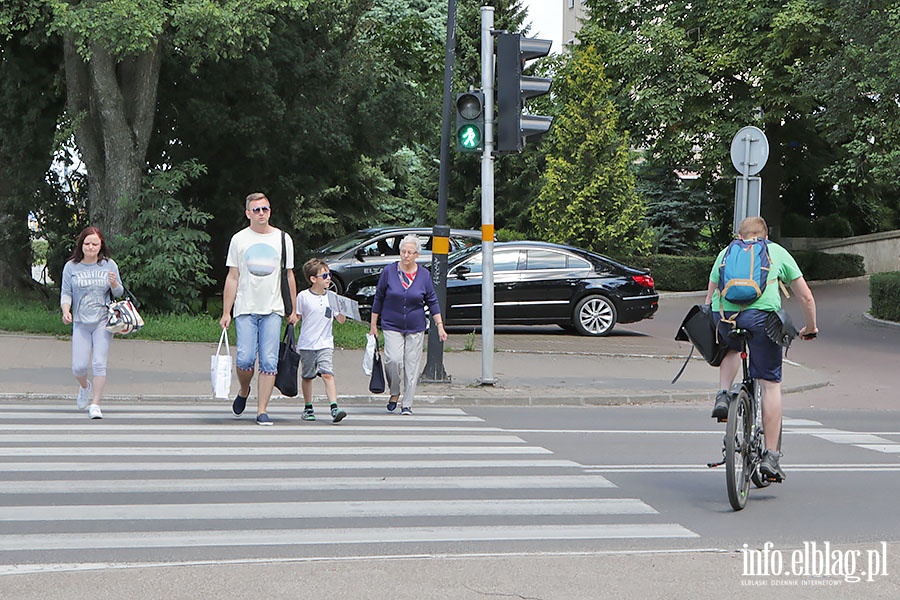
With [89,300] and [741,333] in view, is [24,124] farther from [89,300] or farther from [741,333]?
[741,333]

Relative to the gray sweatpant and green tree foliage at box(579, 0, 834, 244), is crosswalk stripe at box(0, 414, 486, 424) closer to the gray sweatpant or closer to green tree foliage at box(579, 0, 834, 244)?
the gray sweatpant

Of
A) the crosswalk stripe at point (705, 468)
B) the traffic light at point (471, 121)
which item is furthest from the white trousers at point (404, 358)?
the crosswalk stripe at point (705, 468)

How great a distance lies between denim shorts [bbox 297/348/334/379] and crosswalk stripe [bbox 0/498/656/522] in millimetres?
3667

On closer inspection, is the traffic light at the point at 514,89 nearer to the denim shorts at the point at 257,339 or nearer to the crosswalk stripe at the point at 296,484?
the denim shorts at the point at 257,339

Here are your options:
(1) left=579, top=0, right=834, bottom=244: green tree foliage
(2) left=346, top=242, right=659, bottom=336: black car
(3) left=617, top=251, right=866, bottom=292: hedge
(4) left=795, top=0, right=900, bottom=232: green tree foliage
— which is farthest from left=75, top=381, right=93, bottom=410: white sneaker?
(1) left=579, top=0, right=834, bottom=244: green tree foliage

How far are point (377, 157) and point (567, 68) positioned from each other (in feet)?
62.5

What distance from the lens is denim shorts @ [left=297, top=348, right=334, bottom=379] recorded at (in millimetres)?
10698

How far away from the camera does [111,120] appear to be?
19.5 metres

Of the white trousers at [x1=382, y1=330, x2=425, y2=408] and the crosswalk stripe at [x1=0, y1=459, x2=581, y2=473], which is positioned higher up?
the white trousers at [x1=382, y1=330, x2=425, y2=408]

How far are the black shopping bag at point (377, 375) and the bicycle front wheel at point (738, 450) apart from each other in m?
4.77

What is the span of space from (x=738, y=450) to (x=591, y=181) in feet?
103

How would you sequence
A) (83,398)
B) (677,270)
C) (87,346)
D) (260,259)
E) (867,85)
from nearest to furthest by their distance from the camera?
(260,259)
(87,346)
(83,398)
(867,85)
(677,270)

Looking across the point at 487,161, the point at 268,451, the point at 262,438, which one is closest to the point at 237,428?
the point at 262,438

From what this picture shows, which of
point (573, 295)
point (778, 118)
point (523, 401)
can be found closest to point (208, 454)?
point (523, 401)
